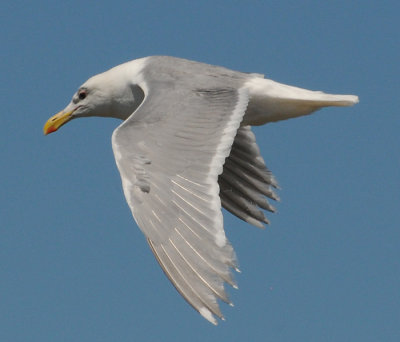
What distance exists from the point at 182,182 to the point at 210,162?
14.4 inches

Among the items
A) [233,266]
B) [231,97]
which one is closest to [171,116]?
[231,97]

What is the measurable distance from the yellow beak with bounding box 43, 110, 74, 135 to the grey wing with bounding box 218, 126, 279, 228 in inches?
77.1

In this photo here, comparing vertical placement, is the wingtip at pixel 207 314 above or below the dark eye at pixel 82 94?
below

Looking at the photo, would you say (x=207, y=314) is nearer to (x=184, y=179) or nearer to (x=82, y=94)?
(x=184, y=179)

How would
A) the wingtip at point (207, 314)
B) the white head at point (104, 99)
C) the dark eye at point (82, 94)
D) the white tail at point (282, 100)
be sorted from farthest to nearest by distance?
the dark eye at point (82, 94)
the white head at point (104, 99)
the white tail at point (282, 100)
the wingtip at point (207, 314)

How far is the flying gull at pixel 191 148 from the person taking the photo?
8953mm

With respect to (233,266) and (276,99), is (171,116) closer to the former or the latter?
(276,99)

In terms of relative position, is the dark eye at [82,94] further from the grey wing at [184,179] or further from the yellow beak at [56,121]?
the grey wing at [184,179]

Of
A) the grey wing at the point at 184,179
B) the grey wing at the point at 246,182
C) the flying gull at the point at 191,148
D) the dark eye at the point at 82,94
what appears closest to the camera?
the grey wing at the point at 184,179

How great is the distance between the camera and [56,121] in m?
13.2

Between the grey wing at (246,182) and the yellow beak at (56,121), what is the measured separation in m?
1.96

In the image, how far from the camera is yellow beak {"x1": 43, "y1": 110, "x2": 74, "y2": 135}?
43.1ft

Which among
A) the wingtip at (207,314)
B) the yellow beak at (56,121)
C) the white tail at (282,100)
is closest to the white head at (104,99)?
the yellow beak at (56,121)

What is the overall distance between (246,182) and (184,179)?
313 cm
